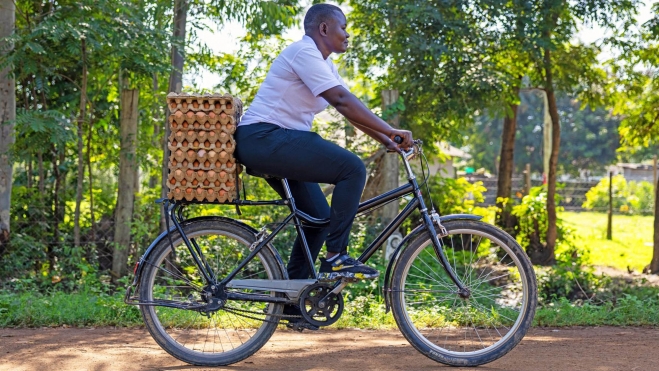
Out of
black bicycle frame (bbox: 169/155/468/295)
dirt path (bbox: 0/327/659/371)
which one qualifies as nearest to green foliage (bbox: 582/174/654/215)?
dirt path (bbox: 0/327/659/371)

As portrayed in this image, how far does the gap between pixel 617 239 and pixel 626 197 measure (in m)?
10.9

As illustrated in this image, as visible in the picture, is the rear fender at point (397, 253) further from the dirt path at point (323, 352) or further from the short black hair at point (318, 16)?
the short black hair at point (318, 16)

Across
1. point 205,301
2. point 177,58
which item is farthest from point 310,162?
point 177,58

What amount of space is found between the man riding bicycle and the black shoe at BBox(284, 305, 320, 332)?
264mm

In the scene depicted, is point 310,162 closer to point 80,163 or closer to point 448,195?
point 80,163

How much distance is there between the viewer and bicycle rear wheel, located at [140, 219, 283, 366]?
481cm

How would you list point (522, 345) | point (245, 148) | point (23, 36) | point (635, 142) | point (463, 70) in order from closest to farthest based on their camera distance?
point (245, 148)
point (522, 345)
point (23, 36)
point (463, 70)
point (635, 142)

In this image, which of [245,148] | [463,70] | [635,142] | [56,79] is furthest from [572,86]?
[245,148]

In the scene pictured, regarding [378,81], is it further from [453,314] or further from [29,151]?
[453,314]

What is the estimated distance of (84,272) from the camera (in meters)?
8.80

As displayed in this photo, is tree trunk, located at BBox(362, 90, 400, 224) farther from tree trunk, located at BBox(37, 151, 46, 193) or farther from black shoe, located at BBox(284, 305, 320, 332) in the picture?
black shoe, located at BBox(284, 305, 320, 332)

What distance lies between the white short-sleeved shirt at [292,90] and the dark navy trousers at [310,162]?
62 millimetres

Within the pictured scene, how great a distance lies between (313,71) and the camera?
175 inches

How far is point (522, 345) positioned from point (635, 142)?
808cm
